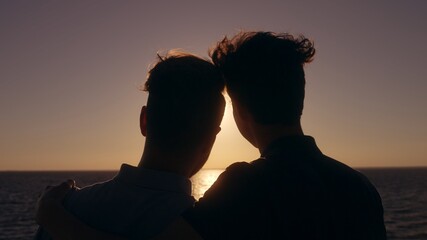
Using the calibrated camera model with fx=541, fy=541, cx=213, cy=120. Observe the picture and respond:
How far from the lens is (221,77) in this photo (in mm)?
2996

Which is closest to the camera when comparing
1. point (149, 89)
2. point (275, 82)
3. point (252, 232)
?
point (252, 232)

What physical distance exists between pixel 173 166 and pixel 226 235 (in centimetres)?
44

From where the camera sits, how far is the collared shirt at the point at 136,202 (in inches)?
104

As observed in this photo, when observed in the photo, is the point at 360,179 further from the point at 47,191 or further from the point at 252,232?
the point at 47,191

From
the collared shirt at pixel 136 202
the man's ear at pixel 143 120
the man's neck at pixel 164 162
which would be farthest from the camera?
the man's ear at pixel 143 120

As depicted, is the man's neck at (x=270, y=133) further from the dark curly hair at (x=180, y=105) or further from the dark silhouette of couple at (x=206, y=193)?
the dark curly hair at (x=180, y=105)

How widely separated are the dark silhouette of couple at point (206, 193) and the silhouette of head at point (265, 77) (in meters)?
0.05

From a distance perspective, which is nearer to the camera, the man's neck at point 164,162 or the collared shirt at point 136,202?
the collared shirt at point 136,202

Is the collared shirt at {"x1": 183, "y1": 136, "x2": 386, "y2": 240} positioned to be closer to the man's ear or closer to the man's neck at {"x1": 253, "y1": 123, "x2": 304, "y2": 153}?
the man's neck at {"x1": 253, "y1": 123, "x2": 304, "y2": 153}

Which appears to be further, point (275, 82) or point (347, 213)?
point (275, 82)

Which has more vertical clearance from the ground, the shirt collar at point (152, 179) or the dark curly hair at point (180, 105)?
the dark curly hair at point (180, 105)

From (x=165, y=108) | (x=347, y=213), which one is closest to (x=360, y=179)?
(x=347, y=213)

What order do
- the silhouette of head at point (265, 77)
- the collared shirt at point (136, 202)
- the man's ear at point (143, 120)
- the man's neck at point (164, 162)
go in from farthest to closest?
the silhouette of head at point (265, 77), the man's ear at point (143, 120), the man's neck at point (164, 162), the collared shirt at point (136, 202)

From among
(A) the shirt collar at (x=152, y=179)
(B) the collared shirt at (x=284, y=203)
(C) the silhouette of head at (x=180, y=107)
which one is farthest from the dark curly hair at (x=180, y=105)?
(B) the collared shirt at (x=284, y=203)
